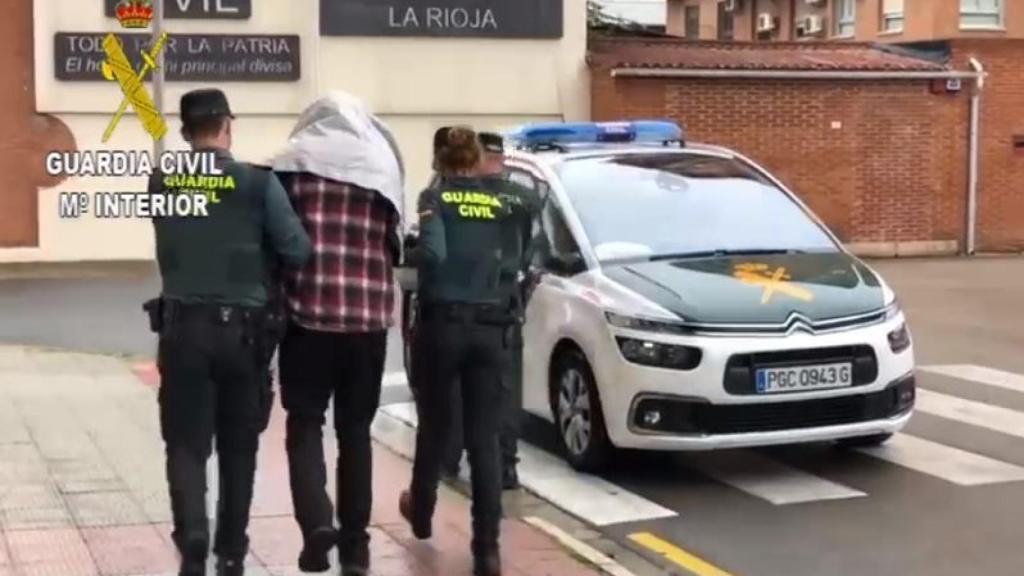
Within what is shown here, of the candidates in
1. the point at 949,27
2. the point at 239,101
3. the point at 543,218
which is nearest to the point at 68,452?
the point at 543,218

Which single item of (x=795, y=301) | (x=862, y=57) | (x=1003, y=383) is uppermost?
(x=862, y=57)

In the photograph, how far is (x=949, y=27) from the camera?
2634 cm

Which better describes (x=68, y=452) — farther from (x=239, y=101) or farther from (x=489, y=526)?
(x=239, y=101)

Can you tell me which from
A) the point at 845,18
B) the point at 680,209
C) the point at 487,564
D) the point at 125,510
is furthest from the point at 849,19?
the point at 487,564

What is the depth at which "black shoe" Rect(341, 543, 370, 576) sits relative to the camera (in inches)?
243

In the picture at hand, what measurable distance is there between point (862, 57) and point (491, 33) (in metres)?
5.97

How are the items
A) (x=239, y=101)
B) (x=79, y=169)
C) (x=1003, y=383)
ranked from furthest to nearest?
1. (x=239, y=101)
2. (x=79, y=169)
3. (x=1003, y=383)

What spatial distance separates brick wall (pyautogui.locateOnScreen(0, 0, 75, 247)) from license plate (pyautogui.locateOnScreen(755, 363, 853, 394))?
1730 cm

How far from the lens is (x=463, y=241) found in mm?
6445

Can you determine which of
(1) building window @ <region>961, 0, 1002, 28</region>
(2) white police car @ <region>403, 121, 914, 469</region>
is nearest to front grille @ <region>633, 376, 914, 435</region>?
(2) white police car @ <region>403, 121, 914, 469</region>

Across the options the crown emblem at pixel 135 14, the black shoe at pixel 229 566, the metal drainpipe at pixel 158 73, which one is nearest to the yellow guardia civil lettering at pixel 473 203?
the black shoe at pixel 229 566

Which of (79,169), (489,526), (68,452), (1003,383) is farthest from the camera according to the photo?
(79,169)

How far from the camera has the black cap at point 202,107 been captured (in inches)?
220

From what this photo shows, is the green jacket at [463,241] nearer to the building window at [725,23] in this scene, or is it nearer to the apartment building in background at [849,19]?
the apartment building in background at [849,19]
